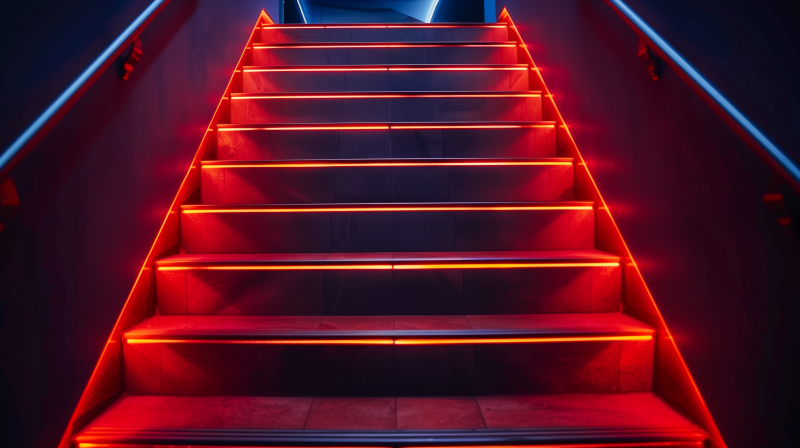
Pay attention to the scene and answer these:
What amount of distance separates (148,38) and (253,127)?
641 mm

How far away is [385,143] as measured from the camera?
2260 millimetres

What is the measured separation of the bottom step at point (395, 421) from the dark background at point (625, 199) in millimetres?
155

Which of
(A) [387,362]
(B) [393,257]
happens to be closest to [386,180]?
(B) [393,257]

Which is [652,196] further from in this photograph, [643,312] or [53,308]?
[53,308]

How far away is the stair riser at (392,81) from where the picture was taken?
2.71 meters

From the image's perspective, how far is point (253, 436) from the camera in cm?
119

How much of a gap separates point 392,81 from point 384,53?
431mm

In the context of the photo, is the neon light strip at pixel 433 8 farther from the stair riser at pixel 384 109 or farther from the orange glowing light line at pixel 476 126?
the orange glowing light line at pixel 476 126

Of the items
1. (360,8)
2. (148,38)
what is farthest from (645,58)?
(360,8)

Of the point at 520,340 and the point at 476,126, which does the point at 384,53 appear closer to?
the point at 476,126

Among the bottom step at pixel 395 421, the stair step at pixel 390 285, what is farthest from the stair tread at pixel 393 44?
the bottom step at pixel 395 421

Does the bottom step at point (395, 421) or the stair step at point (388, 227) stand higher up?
the stair step at point (388, 227)

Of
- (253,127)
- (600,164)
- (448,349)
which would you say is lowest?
(448,349)

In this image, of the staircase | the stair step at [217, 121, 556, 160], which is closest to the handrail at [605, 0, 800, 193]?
the staircase
